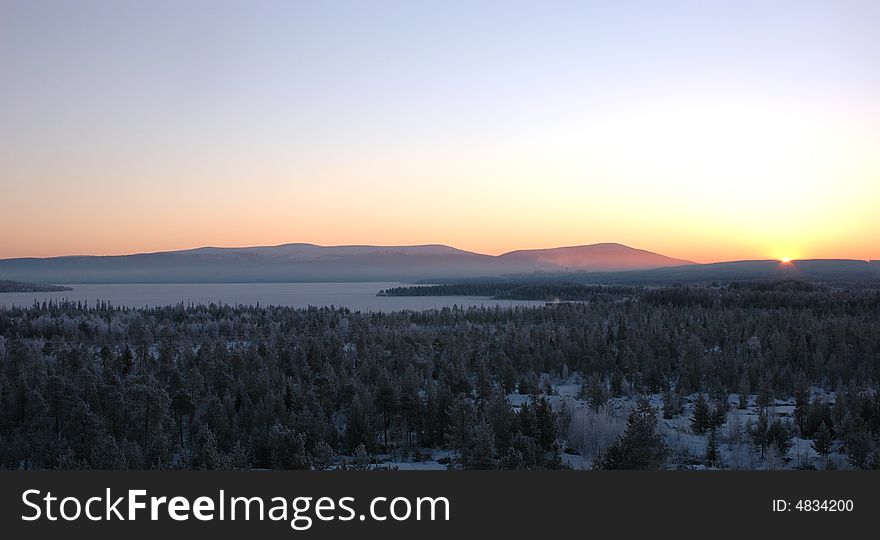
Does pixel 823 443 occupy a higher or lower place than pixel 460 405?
lower

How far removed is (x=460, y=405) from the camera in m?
22.6

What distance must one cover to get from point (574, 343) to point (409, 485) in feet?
124

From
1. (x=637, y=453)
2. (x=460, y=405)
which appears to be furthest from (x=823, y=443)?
(x=460, y=405)

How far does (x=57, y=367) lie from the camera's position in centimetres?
3634

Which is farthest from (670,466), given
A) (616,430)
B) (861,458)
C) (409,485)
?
(409,485)

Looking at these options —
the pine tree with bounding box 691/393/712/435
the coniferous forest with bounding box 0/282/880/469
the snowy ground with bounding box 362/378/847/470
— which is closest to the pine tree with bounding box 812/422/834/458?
the coniferous forest with bounding box 0/282/880/469

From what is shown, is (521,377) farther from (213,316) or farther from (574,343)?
(213,316)

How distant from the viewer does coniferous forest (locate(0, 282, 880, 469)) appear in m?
19.0

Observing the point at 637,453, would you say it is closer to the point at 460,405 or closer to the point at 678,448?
the point at 678,448

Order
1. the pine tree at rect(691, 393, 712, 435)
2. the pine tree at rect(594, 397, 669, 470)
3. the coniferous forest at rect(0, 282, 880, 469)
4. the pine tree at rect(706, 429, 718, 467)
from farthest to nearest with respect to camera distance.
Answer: the pine tree at rect(691, 393, 712, 435) → the pine tree at rect(706, 429, 718, 467) → the coniferous forest at rect(0, 282, 880, 469) → the pine tree at rect(594, 397, 669, 470)

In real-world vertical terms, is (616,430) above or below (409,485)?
below

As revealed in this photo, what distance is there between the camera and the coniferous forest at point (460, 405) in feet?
62.2

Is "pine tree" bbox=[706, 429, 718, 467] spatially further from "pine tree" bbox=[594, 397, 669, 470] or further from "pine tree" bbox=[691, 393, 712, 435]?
"pine tree" bbox=[594, 397, 669, 470]

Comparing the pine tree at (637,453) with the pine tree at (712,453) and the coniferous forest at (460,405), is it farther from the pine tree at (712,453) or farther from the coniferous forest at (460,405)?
the pine tree at (712,453)
